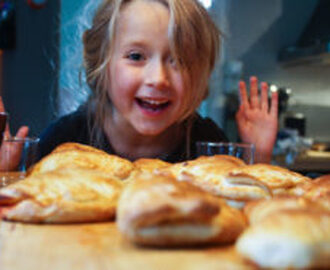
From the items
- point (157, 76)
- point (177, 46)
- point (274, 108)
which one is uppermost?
point (177, 46)

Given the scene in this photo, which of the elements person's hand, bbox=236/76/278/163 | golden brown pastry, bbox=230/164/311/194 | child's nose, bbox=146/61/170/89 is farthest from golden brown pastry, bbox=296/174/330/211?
person's hand, bbox=236/76/278/163

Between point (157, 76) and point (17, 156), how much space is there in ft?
1.95

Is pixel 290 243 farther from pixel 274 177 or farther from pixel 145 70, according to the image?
pixel 145 70

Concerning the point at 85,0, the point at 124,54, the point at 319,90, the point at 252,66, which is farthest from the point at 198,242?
the point at 319,90

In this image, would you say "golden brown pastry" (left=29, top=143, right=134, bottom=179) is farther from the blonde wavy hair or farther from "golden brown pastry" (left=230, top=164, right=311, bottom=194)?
the blonde wavy hair

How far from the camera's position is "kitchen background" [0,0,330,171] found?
9.94ft

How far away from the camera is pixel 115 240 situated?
1.79 ft

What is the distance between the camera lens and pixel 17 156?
0.92 metres

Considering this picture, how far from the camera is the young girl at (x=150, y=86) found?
1.44 metres

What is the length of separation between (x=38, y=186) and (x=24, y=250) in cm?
15

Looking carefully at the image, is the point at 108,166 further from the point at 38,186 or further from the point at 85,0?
the point at 85,0

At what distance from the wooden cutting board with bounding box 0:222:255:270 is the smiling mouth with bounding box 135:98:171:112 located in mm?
917

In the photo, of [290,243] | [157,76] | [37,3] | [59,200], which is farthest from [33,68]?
[290,243]

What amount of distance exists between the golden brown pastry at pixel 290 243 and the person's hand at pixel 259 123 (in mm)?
1359
